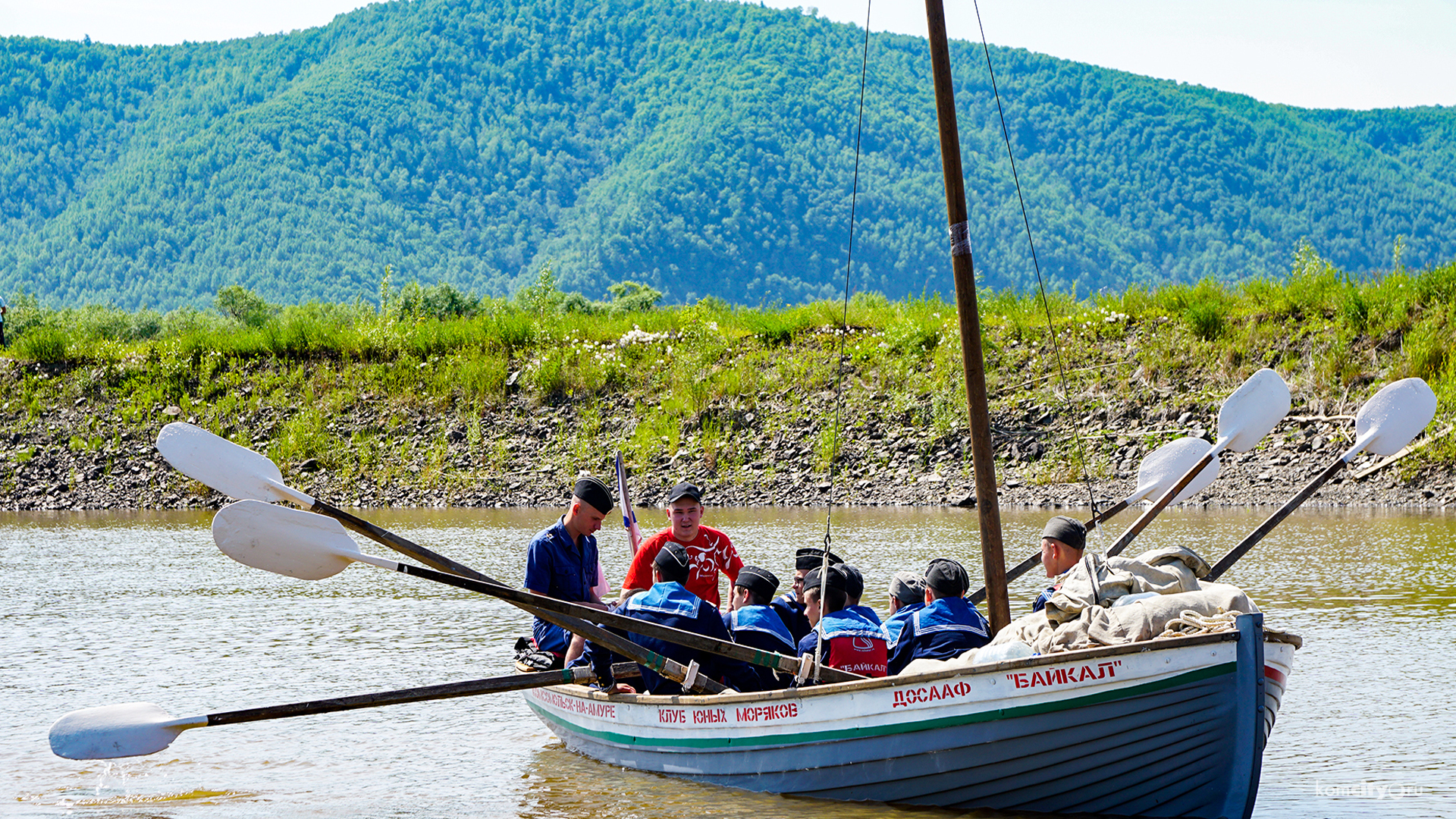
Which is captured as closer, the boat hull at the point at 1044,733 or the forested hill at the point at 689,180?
the boat hull at the point at 1044,733

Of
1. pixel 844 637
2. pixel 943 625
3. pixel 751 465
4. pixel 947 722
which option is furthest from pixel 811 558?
pixel 751 465

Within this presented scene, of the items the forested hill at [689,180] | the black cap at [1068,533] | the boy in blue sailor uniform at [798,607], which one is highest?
the forested hill at [689,180]

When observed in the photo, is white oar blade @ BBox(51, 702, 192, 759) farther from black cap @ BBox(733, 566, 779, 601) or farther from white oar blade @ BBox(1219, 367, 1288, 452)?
white oar blade @ BBox(1219, 367, 1288, 452)

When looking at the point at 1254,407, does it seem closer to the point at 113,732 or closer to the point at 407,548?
the point at 407,548

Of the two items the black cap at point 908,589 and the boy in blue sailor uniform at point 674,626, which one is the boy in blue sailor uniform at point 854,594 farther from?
the boy in blue sailor uniform at point 674,626

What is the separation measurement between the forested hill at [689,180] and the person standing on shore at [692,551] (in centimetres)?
14690

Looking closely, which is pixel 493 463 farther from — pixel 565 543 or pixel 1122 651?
pixel 1122 651

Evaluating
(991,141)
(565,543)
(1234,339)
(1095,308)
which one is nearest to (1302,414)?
(1234,339)

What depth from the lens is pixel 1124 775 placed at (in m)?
6.32

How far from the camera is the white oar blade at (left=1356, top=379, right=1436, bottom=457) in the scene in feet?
29.6

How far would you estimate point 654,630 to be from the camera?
24.2ft

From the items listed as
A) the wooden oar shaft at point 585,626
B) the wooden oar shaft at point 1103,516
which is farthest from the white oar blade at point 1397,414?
the wooden oar shaft at point 585,626

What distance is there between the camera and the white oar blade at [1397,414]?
9023 mm

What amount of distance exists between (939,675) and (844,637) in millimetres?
1276
